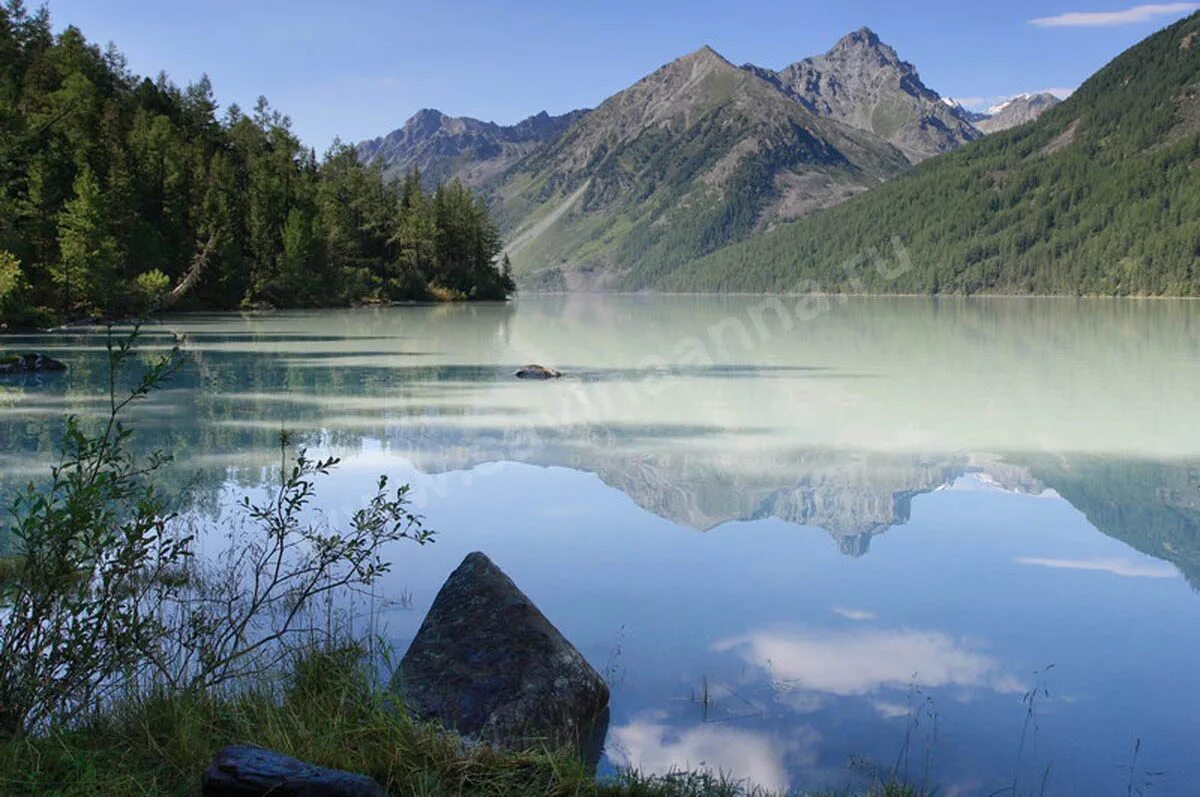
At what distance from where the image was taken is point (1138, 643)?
305 inches

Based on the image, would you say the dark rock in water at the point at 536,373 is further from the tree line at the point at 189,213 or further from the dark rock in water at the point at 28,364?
the tree line at the point at 189,213

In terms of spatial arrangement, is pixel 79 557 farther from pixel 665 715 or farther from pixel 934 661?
pixel 934 661

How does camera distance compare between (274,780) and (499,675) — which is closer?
(274,780)

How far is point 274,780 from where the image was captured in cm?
385

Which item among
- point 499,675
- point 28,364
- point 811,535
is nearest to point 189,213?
point 28,364

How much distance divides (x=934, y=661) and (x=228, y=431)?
46.4 ft

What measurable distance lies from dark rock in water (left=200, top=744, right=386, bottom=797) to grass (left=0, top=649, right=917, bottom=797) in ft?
1.25

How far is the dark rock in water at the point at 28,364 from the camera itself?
1058 inches

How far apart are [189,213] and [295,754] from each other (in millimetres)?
79755

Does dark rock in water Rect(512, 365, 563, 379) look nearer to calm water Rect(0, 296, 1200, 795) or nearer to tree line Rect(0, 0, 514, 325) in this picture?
calm water Rect(0, 296, 1200, 795)

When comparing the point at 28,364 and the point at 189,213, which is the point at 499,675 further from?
the point at 189,213

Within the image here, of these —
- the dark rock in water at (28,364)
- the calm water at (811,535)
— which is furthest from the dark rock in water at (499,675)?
the dark rock in water at (28,364)

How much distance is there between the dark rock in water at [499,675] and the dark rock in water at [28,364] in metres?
25.2

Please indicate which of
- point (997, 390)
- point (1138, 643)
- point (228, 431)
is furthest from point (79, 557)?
point (997, 390)
